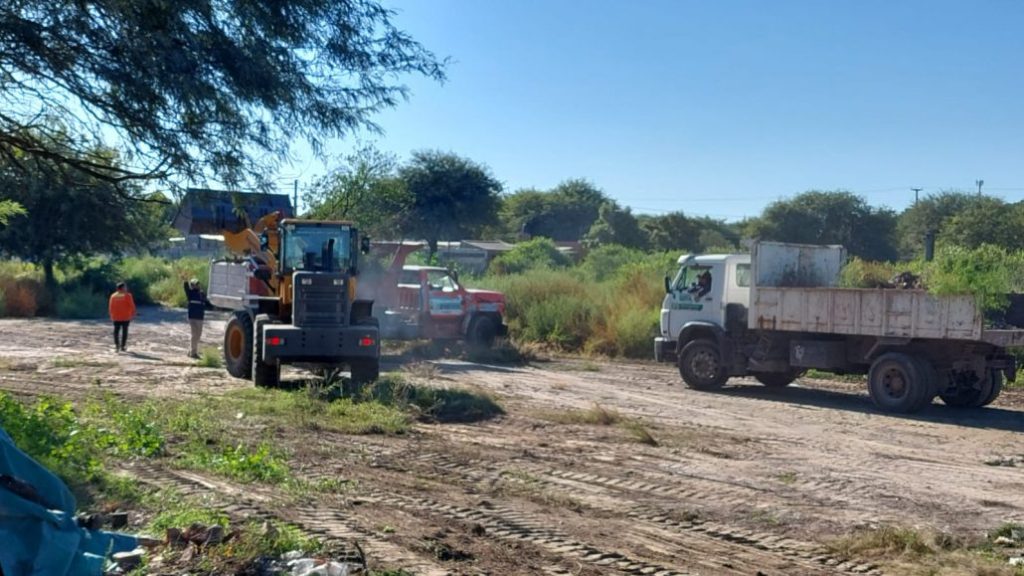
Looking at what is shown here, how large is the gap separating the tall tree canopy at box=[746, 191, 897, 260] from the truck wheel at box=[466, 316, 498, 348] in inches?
1191

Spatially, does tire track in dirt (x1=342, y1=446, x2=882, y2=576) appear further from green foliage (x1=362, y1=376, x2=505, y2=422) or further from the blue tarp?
the blue tarp

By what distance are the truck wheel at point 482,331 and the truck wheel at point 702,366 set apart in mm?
6695

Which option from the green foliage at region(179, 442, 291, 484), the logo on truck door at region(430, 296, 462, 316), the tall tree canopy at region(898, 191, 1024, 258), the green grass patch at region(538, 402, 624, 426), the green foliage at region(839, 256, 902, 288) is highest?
the tall tree canopy at region(898, 191, 1024, 258)

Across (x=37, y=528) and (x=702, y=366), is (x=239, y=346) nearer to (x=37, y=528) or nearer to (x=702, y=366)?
(x=702, y=366)

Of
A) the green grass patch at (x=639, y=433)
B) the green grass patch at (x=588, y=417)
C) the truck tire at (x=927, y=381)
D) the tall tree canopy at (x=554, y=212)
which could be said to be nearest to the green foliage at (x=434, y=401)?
the green grass patch at (x=588, y=417)

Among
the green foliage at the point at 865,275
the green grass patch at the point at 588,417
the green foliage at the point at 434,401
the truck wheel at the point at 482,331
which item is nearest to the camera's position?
the green grass patch at the point at 588,417

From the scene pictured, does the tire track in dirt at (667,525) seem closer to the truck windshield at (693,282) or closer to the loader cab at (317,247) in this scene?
the loader cab at (317,247)

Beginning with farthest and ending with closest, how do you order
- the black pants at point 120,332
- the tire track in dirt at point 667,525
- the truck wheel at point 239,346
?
the black pants at point 120,332 < the truck wheel at point 239,346 < the tire track in dirt at point 667,525

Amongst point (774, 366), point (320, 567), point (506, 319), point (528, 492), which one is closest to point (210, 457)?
point (528, 492)

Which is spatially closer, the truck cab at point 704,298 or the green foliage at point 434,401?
the green foliage at point 434,401

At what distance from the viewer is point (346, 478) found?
1109 centimetres

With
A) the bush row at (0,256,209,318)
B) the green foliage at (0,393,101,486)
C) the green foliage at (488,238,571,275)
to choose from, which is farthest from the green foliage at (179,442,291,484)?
the green foliage at (488,238,571,275)

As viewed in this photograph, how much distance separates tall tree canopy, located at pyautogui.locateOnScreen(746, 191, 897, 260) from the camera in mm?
54438

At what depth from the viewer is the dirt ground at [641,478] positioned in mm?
8648
